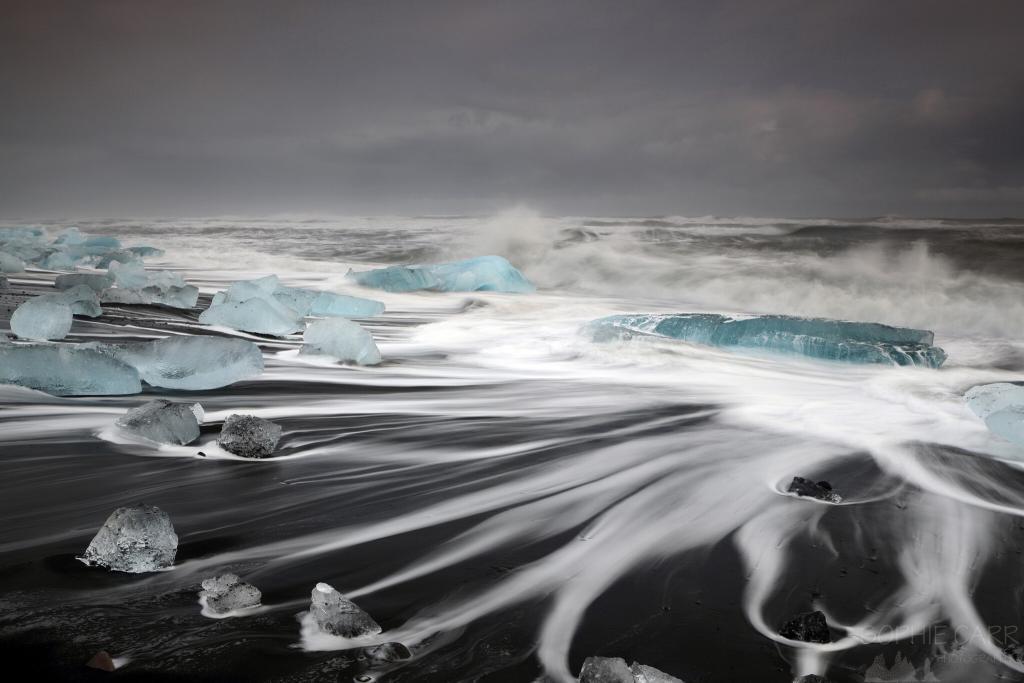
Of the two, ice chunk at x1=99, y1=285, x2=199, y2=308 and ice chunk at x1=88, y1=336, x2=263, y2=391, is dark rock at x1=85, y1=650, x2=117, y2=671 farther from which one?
ice chunk at x1=99, y1=285, x2=199, y2=308

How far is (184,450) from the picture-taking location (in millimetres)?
2240

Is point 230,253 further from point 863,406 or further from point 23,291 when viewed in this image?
point 863,406

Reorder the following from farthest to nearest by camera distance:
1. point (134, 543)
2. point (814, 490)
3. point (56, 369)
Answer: point (56, 369), point (814, 490), point (134, 543)

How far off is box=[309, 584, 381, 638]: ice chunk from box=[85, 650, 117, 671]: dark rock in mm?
310

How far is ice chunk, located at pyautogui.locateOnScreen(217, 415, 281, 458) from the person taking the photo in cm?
221

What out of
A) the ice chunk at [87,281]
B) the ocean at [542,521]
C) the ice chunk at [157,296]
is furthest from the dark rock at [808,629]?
the ice chunk at [87,281]

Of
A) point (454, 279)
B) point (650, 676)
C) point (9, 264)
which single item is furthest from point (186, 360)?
point (9, 264)

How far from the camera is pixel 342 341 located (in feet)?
12.8

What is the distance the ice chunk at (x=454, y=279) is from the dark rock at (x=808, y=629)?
24.4 feet

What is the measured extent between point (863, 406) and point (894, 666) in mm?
2280

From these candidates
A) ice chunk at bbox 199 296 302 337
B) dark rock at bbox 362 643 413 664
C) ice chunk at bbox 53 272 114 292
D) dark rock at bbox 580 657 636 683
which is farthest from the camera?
ice chunk at bbox 53 272 114 292

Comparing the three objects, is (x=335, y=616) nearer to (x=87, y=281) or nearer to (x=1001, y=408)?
(x=1001, y=408)

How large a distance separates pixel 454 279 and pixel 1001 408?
6.63 meters

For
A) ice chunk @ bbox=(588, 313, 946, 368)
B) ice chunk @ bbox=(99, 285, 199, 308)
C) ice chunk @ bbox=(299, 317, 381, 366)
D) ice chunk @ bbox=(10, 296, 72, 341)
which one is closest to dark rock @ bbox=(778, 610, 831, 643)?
ice chunk @ bbox=(299, 317, 381, 366)
